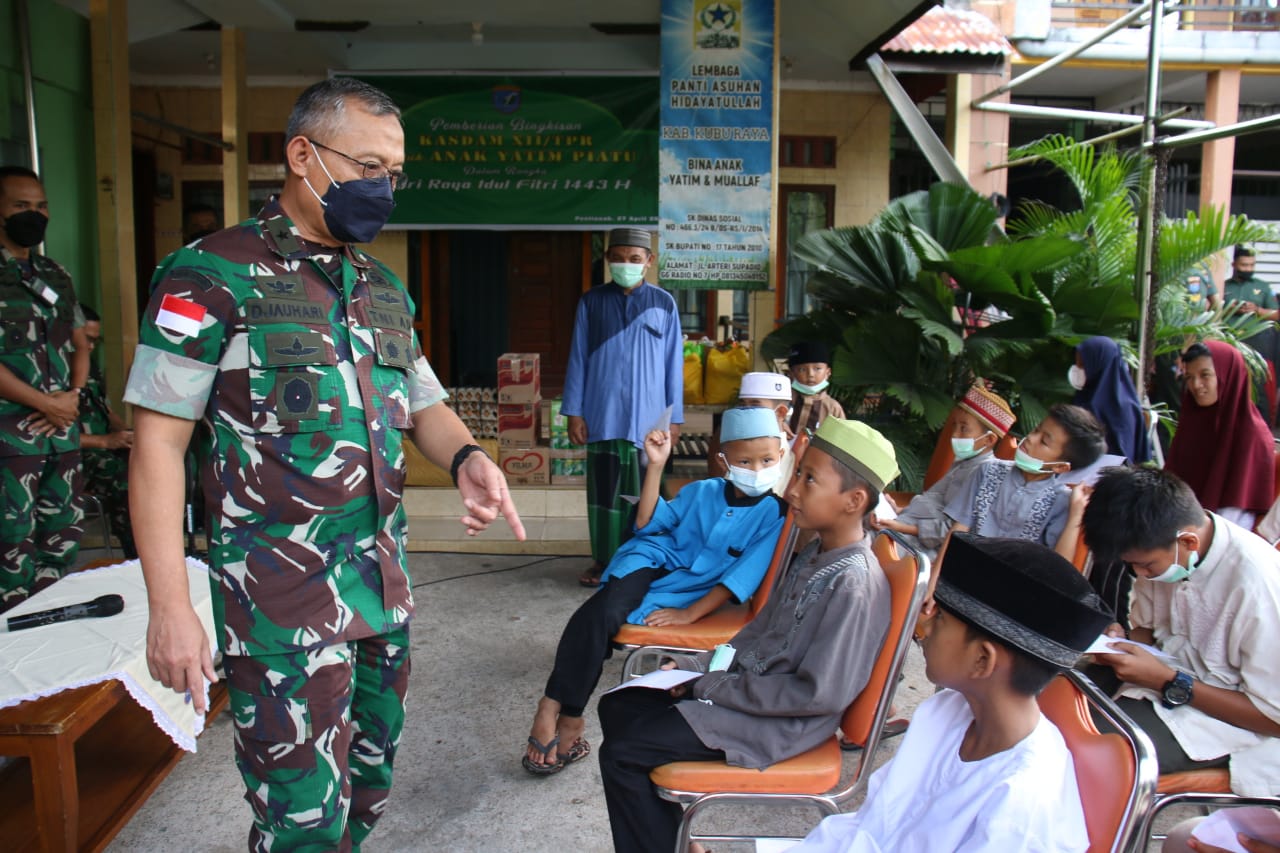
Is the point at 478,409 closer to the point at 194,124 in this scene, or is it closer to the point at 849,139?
the point at 194,124

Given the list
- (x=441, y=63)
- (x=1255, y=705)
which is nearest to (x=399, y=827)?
(x=1255, y=705)

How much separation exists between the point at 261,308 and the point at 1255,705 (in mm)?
2213

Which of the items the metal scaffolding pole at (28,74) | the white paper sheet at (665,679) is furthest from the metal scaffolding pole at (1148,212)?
the metal scaffolding pole at (28,74)

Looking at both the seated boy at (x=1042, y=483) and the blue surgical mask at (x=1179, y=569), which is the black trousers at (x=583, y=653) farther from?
the blue surgical mask at (x=1179, y=569)

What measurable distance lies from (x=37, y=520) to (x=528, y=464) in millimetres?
3079

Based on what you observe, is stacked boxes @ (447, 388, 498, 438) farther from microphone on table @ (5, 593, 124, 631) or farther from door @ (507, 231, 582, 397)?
microphone on table @ (5, 593, 124, 631)

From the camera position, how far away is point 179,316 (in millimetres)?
1739

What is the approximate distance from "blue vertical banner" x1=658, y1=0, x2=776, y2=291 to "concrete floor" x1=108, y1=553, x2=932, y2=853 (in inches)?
97.6

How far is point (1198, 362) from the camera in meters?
4.02

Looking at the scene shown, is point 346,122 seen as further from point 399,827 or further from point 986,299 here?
point 986,299

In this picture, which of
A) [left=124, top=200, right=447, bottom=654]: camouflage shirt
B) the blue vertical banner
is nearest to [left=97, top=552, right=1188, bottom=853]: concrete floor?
[left=124, top=200, right=447, bottom=654]: camouflage shirt

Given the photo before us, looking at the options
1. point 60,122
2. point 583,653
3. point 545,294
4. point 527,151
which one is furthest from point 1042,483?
point 545,294

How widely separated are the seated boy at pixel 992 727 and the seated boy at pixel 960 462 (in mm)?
2079

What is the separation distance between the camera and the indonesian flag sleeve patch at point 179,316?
5.69 ft
